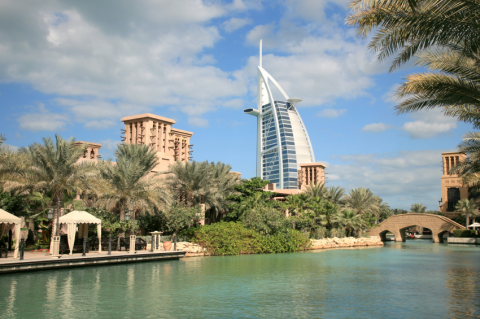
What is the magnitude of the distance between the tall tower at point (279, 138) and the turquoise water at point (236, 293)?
85.7 metres

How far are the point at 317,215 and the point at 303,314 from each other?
99.7ft

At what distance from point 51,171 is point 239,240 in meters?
12.9

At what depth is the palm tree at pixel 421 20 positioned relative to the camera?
26.3 ft

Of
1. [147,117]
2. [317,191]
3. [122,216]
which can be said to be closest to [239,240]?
[122,216]

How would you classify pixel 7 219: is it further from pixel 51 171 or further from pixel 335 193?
pixel 335 193

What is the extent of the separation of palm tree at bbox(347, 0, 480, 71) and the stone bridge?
164ft

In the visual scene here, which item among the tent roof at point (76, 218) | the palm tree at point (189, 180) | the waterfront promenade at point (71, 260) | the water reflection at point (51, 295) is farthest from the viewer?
the palm tree at point (189, 180)

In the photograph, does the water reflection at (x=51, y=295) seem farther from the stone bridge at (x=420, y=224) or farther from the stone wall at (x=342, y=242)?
the stone bridge at (x=420, y=224)

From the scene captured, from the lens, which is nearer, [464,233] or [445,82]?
[445,82]

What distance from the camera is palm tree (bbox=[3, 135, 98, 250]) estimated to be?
19797mm

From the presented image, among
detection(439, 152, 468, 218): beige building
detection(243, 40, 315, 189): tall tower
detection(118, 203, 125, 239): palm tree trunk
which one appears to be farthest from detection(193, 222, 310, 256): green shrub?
detection(243, 40, 315, 189): tall tower

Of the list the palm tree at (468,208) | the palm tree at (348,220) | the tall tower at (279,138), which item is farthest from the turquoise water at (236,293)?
the tall tower at (279,138)

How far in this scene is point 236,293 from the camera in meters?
12.0

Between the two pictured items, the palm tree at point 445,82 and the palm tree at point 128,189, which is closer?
the palm tree at point 445,82
